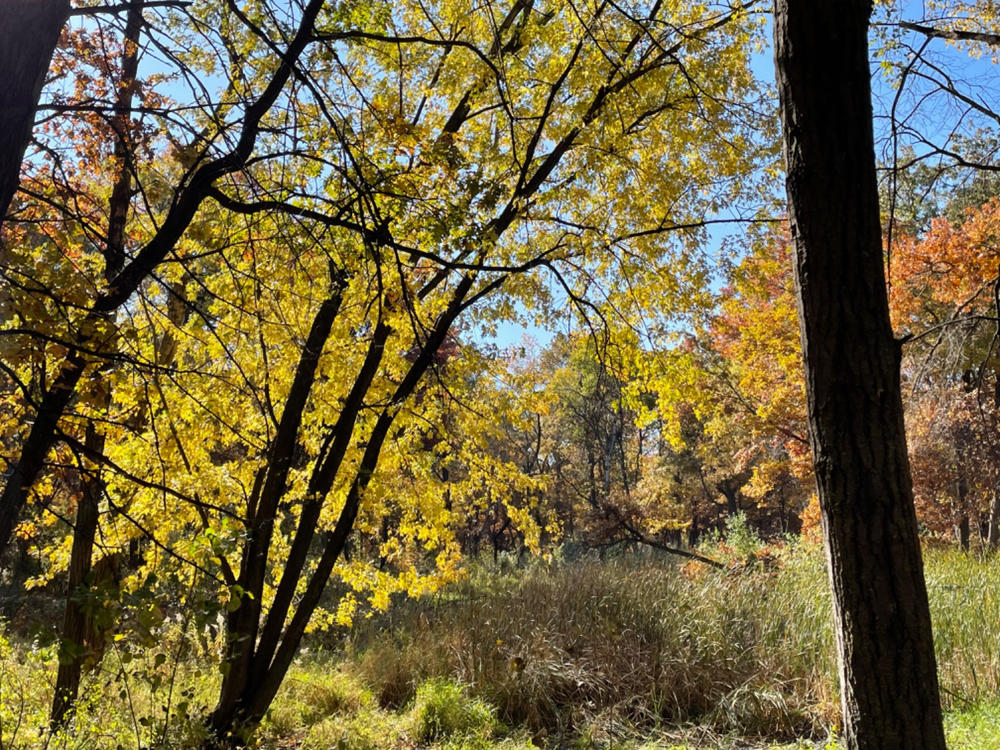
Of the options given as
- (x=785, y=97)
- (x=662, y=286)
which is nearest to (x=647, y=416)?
(x=662, y=286)

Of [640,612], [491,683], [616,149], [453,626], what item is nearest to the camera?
[616,149]

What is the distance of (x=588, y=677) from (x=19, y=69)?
5.98 meters

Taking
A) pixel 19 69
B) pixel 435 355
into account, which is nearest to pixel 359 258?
pixel 19 69

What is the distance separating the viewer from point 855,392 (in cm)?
178

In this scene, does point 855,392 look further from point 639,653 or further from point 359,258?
point 639,653

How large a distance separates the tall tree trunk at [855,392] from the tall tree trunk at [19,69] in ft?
6.83

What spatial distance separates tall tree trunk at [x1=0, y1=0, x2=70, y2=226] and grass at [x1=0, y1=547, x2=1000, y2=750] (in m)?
3.34

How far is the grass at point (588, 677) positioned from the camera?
491 centimetres

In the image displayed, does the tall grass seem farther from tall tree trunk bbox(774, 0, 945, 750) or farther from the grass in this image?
tall tree trunk bbox(774, 0, 945, 750)

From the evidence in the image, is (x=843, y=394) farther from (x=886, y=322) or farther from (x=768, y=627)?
(x=768, y=627)

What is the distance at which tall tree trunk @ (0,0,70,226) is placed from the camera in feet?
5.43

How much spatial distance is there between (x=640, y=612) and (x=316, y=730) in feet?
11.5

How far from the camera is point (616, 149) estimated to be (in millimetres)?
4426

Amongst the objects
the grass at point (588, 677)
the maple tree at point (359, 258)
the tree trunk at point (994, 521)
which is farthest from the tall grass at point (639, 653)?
the tree trunk at point (994, 521)
